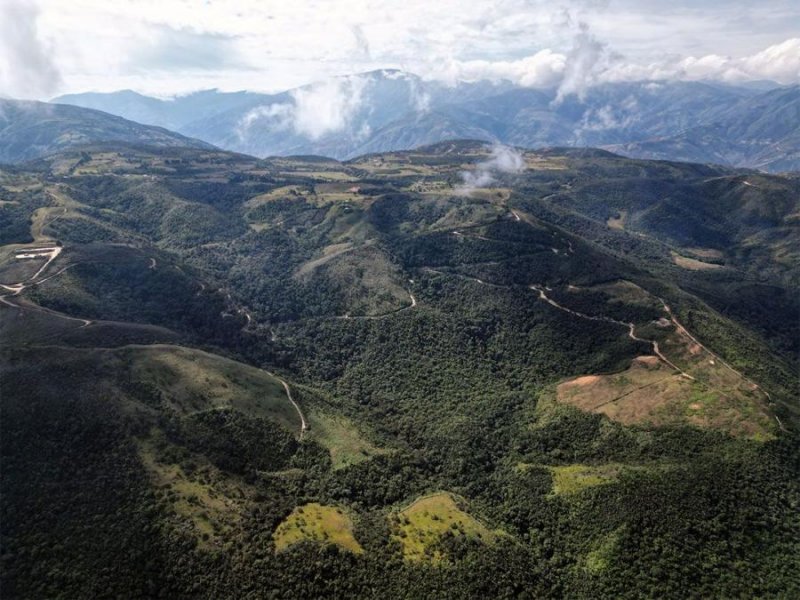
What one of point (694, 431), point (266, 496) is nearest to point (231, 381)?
point (266, 496)

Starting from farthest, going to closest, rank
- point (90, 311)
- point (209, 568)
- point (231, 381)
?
point (90, 311) → point (231, 381) → point (209, 568)

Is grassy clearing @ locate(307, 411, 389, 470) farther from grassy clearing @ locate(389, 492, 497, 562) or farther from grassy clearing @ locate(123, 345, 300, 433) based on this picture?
grassy clearing @ locate(389, 492, 497, 562)

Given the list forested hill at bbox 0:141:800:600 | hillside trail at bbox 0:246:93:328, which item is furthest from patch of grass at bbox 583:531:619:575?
hillside trail at bbox 0:246:93:328

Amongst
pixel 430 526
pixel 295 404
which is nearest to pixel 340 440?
pixel 295 404

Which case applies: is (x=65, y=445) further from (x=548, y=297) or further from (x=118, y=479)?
(x=548, y=297)

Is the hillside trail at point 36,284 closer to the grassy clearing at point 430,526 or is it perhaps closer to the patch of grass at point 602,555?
the grassy clearing at point 430,526
